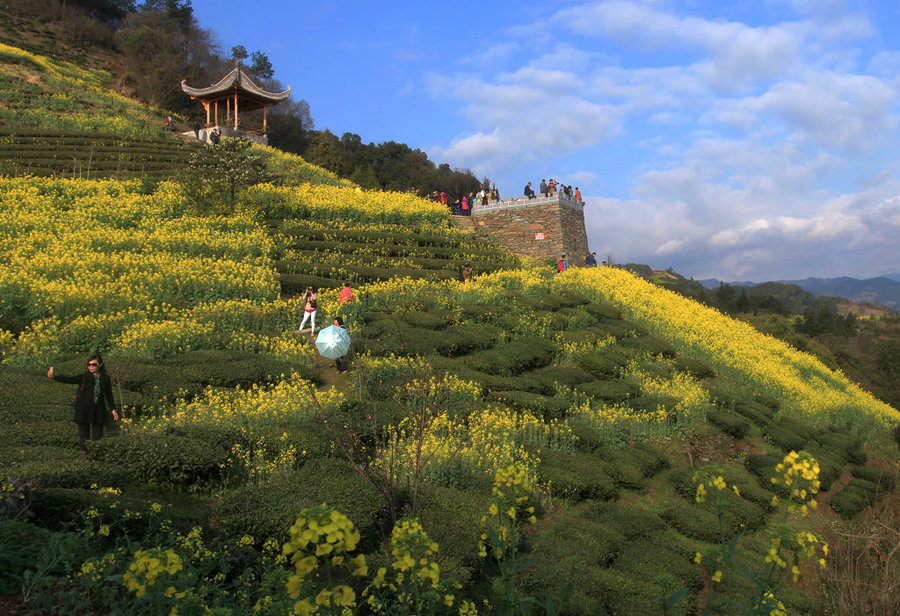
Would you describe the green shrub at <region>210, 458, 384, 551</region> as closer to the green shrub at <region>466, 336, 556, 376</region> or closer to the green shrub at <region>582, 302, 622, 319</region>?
the green shrub at <region>466, 336, 556, 376</region>

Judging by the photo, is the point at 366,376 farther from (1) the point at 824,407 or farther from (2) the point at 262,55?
(2) the point at 262,55

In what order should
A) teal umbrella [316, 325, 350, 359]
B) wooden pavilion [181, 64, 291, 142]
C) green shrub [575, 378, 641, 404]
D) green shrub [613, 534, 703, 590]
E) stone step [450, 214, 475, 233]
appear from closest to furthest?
green shrub [613, 534, 703, 590], teal umbrella [316, 325, 350, 359], green shrub [575, 378, 641, 404], stone step [450, 214, 475, 233], wooden pavilion [181, 64, 291, 142]

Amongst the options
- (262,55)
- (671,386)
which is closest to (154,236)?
(671,386)

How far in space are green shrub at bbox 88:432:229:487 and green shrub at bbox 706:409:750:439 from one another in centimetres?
908

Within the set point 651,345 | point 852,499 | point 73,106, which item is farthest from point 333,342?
point 73,106

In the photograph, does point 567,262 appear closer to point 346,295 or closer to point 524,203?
point 524,203

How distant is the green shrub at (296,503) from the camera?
207 inches

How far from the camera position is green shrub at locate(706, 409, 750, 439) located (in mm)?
11297

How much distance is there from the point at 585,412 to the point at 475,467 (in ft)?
11.2

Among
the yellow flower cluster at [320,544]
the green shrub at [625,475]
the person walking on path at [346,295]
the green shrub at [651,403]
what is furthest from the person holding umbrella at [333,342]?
the yellow flower cluster at [320,544]

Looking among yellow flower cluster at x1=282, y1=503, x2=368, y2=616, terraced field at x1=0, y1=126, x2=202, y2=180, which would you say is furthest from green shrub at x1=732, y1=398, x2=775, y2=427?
terraced field at x1=0, y1=126, x2=202, y2=180

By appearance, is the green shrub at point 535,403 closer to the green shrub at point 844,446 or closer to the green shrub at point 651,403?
the green shrub at point 651,403

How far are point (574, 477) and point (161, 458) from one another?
4973 mm

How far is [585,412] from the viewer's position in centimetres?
1033
